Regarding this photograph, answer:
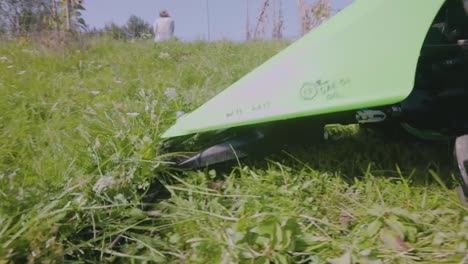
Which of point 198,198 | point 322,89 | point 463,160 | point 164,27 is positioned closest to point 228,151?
point 198,198

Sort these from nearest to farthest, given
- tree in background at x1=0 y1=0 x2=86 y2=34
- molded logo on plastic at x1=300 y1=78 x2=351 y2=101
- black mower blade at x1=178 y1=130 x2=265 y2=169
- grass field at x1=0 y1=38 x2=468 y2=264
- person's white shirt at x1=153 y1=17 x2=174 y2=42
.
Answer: grass field at x1=0 y1=38 x2=468 y2=264, molded logo on plastic at x1=300 y1=78 x2=351 y2=101, black mower blade at x1=178 y1=130 x2=265 y2=169, tree in background at x1=0 y1=0 x2=86 y2=34, person's white shirt at x1=153 y1=17 x2=174 y2=42

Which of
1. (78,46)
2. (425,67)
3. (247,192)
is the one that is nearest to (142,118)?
(247,192)

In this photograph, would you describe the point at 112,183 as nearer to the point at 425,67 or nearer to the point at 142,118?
the point at 142,118

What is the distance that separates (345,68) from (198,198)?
1.96 ft

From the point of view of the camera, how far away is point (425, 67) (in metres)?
1.29

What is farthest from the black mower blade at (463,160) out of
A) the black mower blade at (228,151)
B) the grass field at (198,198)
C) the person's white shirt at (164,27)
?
the person's white shirt at (164,27)

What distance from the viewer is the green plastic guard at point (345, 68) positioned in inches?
39.0

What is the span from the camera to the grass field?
938 mm

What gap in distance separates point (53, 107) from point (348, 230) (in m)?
1.56

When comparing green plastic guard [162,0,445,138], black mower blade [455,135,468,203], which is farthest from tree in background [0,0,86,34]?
black mower blade [455,135,468,203]

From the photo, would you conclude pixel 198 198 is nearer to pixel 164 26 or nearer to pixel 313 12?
pixel 313 12

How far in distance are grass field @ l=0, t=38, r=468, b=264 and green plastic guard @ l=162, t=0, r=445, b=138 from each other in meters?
0.27

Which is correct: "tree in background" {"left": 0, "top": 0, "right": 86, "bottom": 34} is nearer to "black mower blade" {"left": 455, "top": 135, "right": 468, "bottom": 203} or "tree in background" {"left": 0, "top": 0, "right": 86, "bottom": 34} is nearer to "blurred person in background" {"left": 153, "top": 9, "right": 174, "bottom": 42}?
"blurred person in background" {"left": 153, "top": 9, "right": 174, "bottom": 42}

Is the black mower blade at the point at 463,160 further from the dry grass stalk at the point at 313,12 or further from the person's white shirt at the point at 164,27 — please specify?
the person's white shirt at the point at 164,27
